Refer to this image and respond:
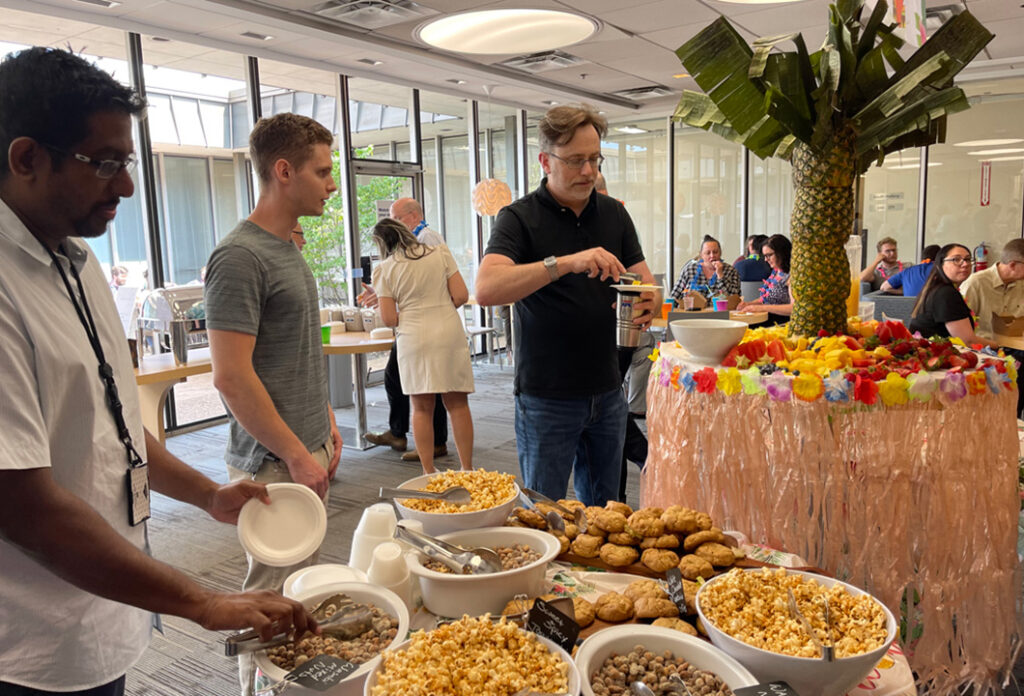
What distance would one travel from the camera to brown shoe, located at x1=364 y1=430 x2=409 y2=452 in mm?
5246

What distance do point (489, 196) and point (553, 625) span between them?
7406 mm

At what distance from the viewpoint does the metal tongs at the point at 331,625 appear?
96 cm

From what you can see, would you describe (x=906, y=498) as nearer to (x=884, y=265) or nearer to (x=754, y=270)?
(x=754, y=270)

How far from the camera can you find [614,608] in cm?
116

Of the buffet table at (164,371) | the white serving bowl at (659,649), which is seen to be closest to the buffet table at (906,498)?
the white serving bowl at (659,649)

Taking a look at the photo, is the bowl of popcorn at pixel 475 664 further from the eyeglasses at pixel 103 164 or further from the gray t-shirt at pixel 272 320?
the gray t-shirt at pixel 272 320

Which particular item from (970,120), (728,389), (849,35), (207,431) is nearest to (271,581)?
(728,389)

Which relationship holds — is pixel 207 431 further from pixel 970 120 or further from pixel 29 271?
pixel 970 120

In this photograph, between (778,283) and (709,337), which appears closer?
(709,337)

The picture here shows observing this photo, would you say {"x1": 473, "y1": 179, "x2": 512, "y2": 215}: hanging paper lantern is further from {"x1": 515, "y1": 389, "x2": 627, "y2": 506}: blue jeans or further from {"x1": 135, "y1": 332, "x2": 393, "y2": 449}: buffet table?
{"x1": 515, "y1": 389, "x2": 627, "y2": 506}: blue jeans

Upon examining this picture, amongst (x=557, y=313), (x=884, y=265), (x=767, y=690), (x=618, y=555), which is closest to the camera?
(x=767, y=690)

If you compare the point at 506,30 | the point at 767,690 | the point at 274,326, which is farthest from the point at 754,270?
the point at 767,690

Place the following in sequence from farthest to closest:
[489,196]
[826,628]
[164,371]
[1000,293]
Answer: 1. [489,196]
2. [1000,293]
3. [164,371]
4. [826,628]

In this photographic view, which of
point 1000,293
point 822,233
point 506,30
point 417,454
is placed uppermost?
point 506,30
